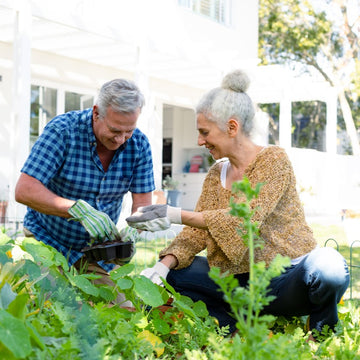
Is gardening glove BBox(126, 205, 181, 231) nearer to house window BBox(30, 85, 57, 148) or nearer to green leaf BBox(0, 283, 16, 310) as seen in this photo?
green leaf BBox(0, 283, 16, 310)

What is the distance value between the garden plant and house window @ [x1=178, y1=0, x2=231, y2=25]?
8.91 m

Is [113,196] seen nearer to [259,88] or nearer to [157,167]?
[157,167]

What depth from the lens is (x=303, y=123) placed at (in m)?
23.4

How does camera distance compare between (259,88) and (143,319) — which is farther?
(259,88)

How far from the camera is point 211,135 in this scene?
7.94 feet

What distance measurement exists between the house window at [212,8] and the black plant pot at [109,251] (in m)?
8.65

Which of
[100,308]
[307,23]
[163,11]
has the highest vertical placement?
[307,23]

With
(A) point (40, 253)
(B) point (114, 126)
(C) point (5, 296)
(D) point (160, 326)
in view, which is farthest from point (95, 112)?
(C) point (5, 296)

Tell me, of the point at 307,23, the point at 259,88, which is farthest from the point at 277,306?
the point at 307,23

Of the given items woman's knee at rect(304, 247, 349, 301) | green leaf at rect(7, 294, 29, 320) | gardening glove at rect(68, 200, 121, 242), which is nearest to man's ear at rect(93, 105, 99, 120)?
gardening glove at rect(68, 200, 121, 242)

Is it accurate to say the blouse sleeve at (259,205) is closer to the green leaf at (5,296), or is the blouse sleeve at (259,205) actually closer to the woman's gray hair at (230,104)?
the woman's gray hair at (230,104)

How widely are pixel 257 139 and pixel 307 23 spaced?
15888 millimetres

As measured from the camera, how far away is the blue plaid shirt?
8.18 feet

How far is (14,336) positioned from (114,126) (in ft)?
4.43
